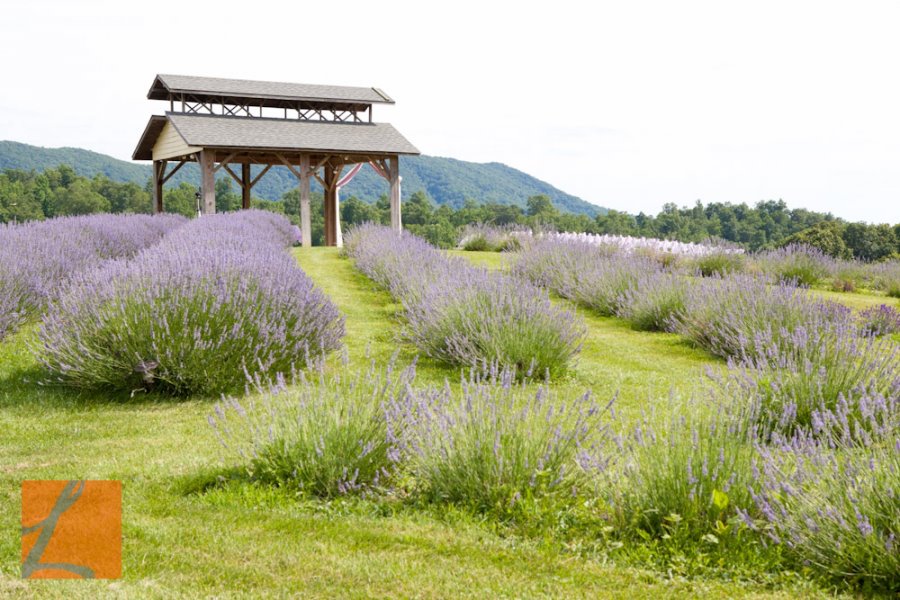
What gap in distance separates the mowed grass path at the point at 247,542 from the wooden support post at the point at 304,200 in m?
15.2

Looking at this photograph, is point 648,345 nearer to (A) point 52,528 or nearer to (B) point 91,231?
(A) point 52,528

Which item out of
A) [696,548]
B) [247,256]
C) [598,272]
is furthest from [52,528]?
[598,272]

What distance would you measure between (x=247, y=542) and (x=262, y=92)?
68.2 feet

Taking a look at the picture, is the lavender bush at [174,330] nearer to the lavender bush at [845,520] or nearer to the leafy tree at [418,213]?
the lavender bush at [845,520]

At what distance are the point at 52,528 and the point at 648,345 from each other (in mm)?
6570

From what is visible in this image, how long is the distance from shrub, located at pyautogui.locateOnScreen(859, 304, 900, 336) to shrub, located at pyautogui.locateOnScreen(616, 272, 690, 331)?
87.0 inches

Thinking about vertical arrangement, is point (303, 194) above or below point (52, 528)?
above

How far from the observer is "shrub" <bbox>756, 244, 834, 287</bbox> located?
14328 mm

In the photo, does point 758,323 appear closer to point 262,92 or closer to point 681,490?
point 681,490

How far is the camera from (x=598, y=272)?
37.9 ft

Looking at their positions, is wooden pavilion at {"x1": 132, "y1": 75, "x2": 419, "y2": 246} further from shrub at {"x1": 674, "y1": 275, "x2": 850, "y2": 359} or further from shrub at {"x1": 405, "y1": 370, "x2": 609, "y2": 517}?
shrub at {"x1": 405, "y1": 370, "x2": 609, "y2": 517}

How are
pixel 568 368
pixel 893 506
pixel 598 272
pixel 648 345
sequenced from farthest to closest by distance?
pixel 598 272 → pixel 648 345 → pixel 568 368 → pixel 893 506

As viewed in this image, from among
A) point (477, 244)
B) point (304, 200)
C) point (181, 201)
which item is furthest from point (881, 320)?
point (181, 201)

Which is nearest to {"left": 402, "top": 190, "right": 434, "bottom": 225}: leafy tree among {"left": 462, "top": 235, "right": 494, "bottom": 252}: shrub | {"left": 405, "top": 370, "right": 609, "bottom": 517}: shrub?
{"left": 462, "top": 235, "right": 494, "bottom": 252}: shrub
